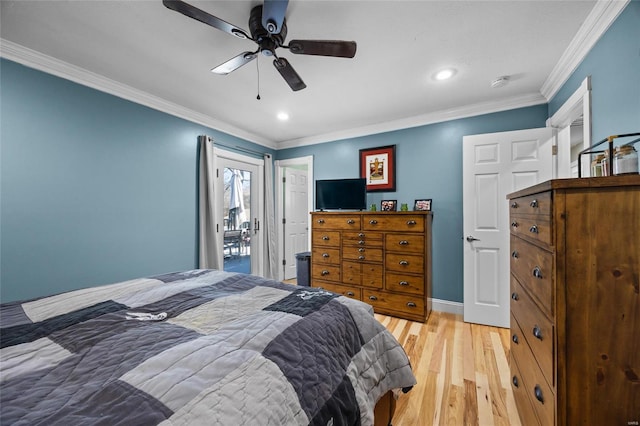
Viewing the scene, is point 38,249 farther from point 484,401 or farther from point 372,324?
point 484,401

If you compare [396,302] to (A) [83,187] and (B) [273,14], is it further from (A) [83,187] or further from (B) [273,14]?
(A) [83,187]

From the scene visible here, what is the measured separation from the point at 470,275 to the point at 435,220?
0.76m

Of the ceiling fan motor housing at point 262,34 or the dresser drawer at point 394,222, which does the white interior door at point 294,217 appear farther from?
the ceiling fan motor housing at point 262,34

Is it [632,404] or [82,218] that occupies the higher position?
[82,218]

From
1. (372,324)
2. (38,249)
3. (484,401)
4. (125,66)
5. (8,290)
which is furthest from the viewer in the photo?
(125,66)

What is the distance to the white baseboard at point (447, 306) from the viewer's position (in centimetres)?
302

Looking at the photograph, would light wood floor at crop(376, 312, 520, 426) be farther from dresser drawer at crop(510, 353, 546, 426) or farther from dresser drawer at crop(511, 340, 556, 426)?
dresser drawer at crop(511, 340, 556, 426)

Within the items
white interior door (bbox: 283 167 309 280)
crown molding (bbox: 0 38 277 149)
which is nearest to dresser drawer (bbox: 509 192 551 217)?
crown molding (bbox: 0 38 277 149)

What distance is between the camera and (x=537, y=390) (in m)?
1.09

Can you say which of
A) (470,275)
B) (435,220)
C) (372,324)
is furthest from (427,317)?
(372,324)

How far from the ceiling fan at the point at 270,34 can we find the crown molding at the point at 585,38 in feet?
5.02

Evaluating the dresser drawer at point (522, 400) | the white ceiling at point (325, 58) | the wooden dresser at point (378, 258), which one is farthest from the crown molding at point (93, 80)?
the dresser drawer at point (522, 400)

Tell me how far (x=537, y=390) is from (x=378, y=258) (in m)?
1.93

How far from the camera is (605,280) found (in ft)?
2.72
